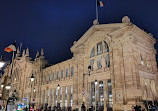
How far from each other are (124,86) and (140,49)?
24.5 ft

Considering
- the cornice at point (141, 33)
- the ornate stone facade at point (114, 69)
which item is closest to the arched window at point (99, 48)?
the ornate stone facade at point (114, 69)

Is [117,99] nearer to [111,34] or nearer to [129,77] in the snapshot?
[129,77]

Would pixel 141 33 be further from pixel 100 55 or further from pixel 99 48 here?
pixel 100 55

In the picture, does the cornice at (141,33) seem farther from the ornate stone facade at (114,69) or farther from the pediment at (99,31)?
the pediment at (99,31)

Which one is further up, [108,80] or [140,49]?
[140,49]

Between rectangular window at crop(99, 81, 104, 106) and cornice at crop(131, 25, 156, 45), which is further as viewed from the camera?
rectangular window at crop(99, 81, 104, 106)

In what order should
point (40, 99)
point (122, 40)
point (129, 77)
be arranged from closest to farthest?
point (129, 77), point (122, 40), point (40, 99)

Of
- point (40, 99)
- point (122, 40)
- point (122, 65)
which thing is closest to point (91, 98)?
point (122, 65)

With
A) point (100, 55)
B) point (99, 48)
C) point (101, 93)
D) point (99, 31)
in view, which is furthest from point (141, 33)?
point (101, 93)

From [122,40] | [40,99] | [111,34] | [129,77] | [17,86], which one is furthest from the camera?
[17,86]

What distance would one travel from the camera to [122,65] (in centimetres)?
2505

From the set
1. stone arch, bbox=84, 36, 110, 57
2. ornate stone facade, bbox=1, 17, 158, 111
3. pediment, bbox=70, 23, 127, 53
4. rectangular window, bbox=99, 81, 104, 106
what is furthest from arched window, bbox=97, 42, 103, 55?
rectangular window, bbox=99, 81, 104, 106

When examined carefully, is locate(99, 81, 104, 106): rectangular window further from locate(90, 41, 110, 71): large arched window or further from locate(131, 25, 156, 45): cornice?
locate(131, 25, 156, 45): cornice

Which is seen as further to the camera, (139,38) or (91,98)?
(91,98)
